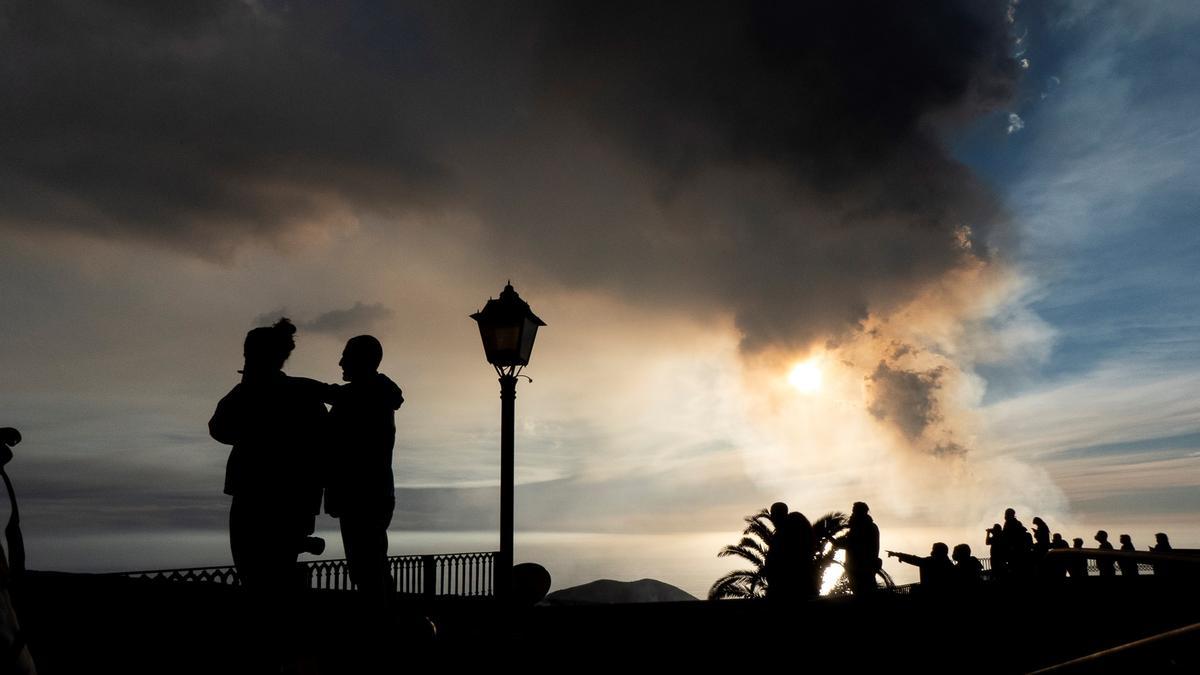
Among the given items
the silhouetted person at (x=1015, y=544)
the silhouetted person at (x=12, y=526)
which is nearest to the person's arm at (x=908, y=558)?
the silhouetted person at (x=1015, y=544)

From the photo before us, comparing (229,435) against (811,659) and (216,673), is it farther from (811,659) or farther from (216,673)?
(811,659)

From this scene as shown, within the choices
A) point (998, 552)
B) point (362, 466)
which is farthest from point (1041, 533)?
point (362, 466)

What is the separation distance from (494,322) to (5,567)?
7.73 m

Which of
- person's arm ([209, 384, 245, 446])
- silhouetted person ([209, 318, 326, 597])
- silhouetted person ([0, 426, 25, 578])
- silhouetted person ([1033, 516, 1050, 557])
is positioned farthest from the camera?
silhouetted person ([1033, 516, 1050, 557])

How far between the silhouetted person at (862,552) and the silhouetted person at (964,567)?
177cm

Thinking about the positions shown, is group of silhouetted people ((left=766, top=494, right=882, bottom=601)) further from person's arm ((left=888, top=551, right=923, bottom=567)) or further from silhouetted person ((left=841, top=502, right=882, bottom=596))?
person's arm ((left=888, top=551, right=923, bottom=567))

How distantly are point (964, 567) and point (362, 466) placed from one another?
11444mm

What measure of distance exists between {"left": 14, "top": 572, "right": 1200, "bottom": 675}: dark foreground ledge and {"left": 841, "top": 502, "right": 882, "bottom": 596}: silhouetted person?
781mm

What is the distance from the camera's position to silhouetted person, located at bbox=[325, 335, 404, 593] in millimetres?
5320

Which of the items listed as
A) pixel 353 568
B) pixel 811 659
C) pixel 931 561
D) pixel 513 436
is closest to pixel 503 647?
pixel 353 568

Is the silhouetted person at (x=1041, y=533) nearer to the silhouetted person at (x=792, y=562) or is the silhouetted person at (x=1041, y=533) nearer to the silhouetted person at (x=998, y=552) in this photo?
the silhouetted person at (x=998, y=552)

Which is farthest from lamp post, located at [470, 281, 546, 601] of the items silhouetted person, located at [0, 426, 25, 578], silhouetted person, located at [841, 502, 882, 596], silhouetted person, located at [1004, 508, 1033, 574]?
silhouetted person, located at [1004, 508, 1033, 574]

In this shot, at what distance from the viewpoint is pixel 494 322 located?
9617 millimetres

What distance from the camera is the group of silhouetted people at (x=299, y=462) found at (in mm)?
4590
